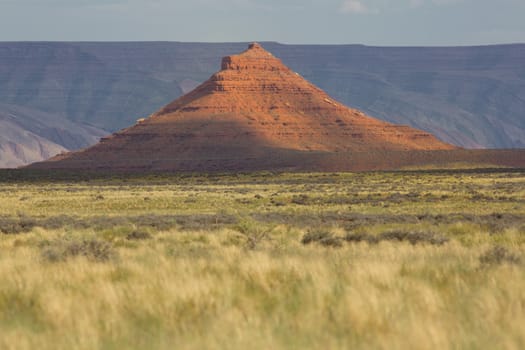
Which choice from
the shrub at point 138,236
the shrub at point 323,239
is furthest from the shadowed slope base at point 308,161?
the shrub at point 323,239

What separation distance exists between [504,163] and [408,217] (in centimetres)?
9633

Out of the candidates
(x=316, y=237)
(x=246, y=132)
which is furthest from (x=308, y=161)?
(x=316, y=237)

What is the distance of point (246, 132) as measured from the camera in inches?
6019

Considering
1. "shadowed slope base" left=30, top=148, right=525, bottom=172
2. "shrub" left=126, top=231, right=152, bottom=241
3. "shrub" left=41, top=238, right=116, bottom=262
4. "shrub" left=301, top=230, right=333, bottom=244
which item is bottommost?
"shadowed slope base" left=30, top=148, right=525, bottom=172

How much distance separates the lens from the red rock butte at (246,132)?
14475 centimetres

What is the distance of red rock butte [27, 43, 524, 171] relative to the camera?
14475cm

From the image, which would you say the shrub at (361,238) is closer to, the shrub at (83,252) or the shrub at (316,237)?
the shrub at (316,237)

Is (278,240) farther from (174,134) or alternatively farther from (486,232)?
(174,134)

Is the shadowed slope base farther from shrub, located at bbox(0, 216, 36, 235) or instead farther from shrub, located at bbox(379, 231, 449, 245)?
shrub, located at bbox(379, 231, 449, 245)

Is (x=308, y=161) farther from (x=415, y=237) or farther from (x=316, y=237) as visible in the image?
(x=415, y=237)

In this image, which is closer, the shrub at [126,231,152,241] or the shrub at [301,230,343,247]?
the shrub at [301,230,343,247]

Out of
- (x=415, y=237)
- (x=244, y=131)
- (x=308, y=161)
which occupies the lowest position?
(x=308, y=161)

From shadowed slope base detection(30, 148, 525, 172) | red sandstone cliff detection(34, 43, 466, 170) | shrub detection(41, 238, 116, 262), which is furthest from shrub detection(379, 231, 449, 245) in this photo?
red sandstone cliff detection(34, 43, 466, 170)

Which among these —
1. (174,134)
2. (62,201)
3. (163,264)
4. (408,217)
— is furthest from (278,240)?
(174,134)
